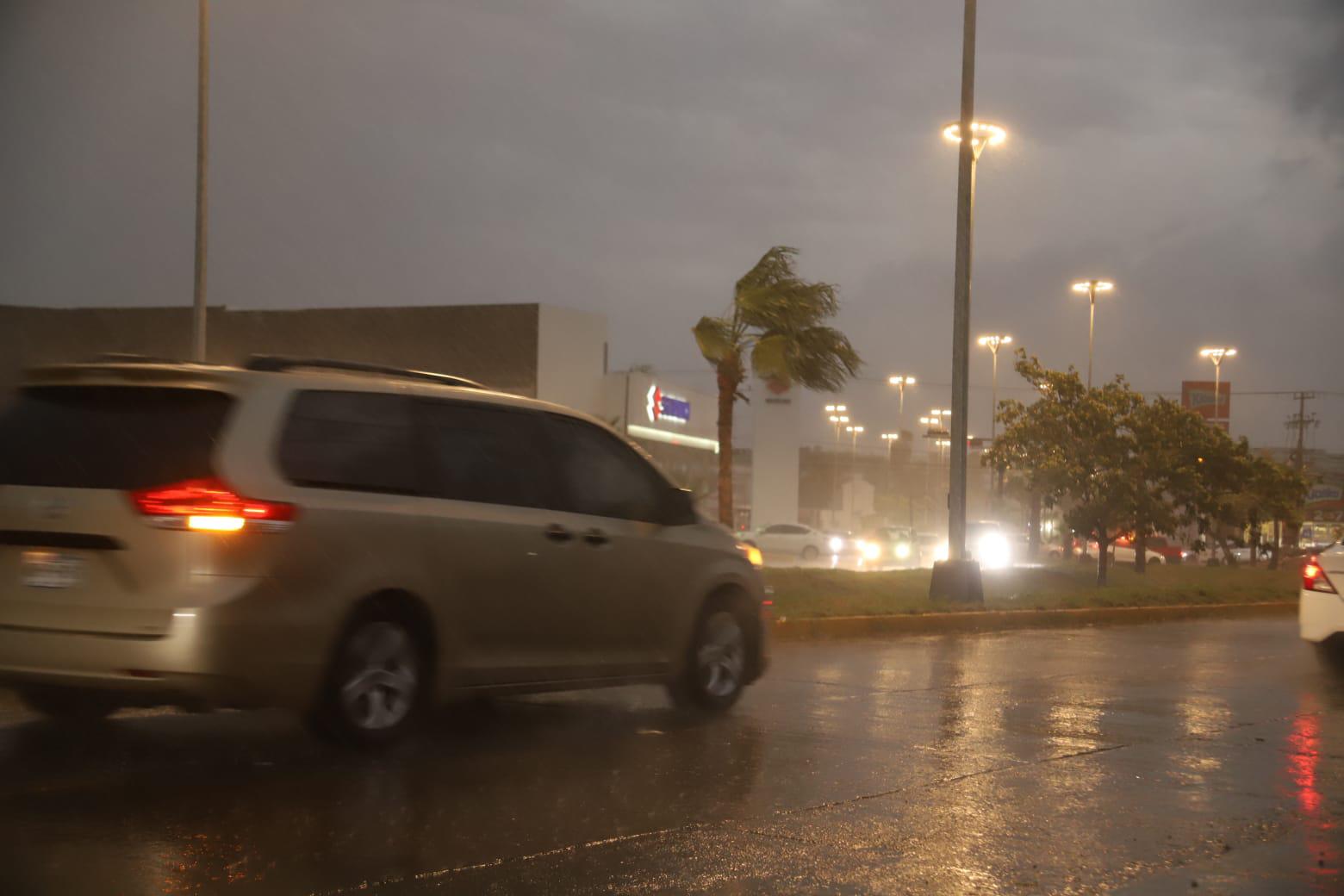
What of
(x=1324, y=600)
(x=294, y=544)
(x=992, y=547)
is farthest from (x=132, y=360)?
(x=992, y=547)

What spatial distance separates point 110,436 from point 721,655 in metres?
4.14

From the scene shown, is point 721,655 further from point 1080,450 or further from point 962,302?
point 1080,450

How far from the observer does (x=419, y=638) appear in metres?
7.38

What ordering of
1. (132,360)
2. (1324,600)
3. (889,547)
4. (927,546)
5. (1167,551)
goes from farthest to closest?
(1167,551), (889,547), (927,546), (1324,600), (132,360)

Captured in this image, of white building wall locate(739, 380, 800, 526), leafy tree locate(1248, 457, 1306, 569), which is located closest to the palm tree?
leafy tree locate(1248, 457, 1306, 569)

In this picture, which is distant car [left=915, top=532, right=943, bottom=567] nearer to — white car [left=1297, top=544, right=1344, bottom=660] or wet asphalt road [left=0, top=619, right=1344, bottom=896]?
white car [left=1297, top=544, right=1344, bottom=660]

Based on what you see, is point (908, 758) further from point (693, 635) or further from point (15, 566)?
point (15, 566)

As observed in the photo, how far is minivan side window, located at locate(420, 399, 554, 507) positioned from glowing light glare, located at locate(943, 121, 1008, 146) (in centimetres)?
1421

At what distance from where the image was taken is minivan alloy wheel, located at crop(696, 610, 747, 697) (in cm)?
923

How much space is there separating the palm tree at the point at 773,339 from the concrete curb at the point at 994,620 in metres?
7.39

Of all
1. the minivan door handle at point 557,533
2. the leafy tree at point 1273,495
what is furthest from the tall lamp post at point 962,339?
the leafy tree at point 1273,495

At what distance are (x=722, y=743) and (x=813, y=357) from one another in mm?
18655

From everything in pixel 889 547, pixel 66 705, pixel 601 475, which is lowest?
pixel 889 547

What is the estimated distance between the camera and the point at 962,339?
774 inches
